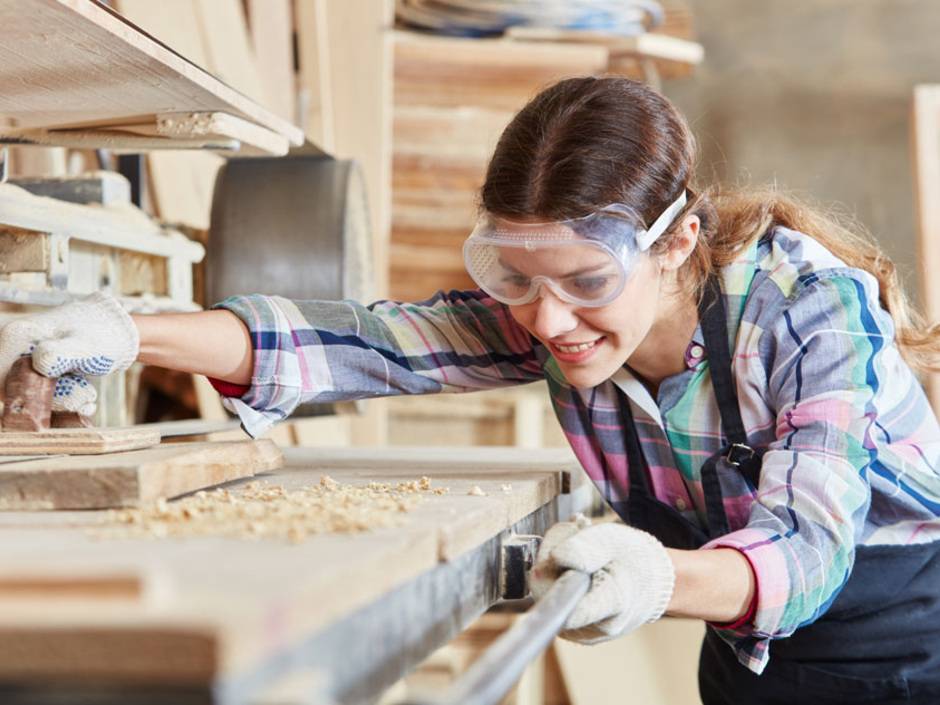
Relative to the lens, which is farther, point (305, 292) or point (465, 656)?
point (465, 656)

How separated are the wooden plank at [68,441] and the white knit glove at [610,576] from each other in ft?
1.80

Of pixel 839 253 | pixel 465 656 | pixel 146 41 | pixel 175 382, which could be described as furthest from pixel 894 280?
pixel 465 656

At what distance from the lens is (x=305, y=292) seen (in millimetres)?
2508

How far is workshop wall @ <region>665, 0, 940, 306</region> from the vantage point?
4.91 meters

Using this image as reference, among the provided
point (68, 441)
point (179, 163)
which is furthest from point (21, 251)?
point (179, 163)

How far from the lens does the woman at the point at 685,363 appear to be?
4.80ft

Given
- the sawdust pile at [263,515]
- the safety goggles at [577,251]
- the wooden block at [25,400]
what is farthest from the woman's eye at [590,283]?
the wooden block at [25,400]

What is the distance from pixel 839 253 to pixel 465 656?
250cm

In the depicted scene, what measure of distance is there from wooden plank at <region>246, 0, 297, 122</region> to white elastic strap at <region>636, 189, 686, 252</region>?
2.24 meters

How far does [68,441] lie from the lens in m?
1.43

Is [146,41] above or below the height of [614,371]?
above

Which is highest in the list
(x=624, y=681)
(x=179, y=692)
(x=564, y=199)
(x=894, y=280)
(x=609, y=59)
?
(x=609, y=59)

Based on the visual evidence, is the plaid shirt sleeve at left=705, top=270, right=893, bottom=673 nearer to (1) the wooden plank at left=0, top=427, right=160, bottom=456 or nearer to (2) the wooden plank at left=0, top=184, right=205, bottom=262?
(1) the wooden plank at left=0, top=427, right=160, bottom=456

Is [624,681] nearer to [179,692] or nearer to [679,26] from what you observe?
[679,26]
